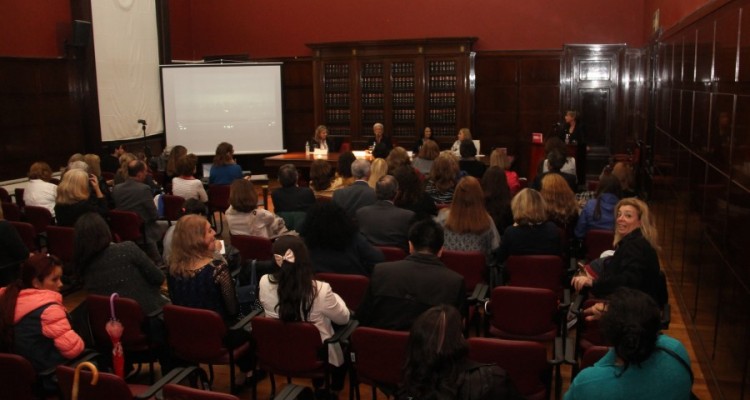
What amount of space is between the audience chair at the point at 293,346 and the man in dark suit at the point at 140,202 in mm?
3704

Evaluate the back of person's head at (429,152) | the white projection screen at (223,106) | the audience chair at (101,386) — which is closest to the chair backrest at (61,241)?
the audience chair at (101,386)

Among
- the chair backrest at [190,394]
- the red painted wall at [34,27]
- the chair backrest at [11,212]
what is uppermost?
the red painted wall at [34,27]

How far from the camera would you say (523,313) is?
4.12 m

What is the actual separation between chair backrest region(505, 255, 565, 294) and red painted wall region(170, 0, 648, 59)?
8.71m

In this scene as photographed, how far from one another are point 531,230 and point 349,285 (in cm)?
154

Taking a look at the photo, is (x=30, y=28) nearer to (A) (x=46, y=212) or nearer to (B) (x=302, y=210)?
(A) (x=46, y=212)

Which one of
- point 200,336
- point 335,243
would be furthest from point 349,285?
point 200,336

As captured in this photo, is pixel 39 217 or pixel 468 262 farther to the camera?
pixel 39 217

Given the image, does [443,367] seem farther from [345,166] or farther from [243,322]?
[345,166]

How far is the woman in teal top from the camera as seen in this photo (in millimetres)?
2291

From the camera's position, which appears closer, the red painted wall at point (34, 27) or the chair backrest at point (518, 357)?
the chair backrest at point (518, 357)

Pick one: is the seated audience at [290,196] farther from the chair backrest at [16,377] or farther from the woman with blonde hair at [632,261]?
the chair backrest at [16,377]

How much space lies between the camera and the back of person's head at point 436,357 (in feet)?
7.50

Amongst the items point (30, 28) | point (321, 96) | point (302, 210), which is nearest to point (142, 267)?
point (302, 210)
